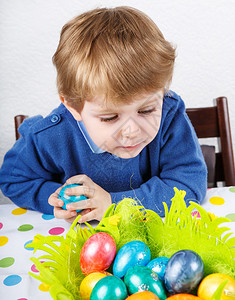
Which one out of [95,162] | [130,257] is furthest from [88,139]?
[130,257]

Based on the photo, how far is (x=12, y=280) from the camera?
0.65m

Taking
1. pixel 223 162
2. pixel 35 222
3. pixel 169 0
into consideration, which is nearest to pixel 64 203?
pixel 35 222

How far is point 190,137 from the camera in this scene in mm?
880

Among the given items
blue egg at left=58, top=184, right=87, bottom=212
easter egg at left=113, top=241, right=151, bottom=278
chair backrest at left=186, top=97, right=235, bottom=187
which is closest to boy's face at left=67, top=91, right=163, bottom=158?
→ blue egg at left=58, top=184, right=87, bottom=212

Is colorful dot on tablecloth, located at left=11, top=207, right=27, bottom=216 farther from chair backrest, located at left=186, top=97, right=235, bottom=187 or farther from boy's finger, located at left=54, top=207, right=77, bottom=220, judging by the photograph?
→ chair backrest, located at left=186, top=97, right=235, bottom=187

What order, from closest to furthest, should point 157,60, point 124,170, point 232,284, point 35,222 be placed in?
point 232,284 → point 157,60 → point 35,222 → point 124,170

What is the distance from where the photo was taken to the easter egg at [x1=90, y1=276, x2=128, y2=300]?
1.65 feet

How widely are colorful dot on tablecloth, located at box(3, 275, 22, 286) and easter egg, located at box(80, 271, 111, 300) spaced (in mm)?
156

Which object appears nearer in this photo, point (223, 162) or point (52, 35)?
point (223, 162)

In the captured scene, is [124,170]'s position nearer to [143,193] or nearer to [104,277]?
[143,193]

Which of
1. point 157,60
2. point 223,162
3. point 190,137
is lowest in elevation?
point 223,162

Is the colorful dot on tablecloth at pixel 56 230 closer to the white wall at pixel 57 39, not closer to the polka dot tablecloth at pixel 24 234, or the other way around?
the polka dot tablecloth at pixel 24 234

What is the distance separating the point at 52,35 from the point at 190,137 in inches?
32.5

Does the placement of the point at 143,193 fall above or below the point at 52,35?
below
